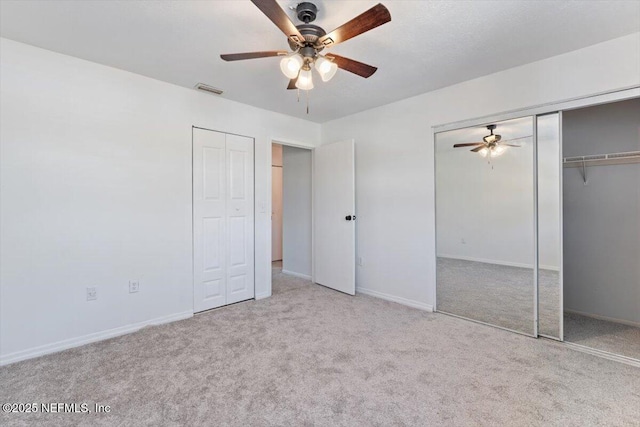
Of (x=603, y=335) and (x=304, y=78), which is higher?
(x=304, y=78)

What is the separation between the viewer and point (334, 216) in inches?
163

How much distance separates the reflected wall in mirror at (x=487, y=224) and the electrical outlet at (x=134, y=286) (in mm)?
3125

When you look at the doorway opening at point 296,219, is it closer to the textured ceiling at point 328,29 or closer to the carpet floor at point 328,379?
the carpet floor at point 328,379

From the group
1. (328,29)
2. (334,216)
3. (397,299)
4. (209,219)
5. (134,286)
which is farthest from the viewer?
(334,216)

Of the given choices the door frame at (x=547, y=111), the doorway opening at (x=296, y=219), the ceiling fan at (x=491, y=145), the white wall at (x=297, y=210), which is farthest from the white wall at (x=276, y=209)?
the ceiling fan at (x=491, y=145)

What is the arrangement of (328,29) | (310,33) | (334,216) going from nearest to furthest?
(310,33)
(328,29)
(334,216)

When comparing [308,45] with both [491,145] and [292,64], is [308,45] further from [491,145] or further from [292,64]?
[491,145]

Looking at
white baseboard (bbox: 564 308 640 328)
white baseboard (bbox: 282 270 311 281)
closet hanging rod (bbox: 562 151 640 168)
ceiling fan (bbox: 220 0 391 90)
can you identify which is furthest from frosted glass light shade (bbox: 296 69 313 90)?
white baseboard (bbox: 564 308 640 328)

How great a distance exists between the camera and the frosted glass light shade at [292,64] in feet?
5.94

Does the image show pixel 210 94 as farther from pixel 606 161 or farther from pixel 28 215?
pixel 606 161

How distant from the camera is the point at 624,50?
7.35ft

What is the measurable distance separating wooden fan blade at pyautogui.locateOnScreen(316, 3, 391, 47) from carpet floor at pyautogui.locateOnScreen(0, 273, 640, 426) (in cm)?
213

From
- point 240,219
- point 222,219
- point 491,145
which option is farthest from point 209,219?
point 491,145

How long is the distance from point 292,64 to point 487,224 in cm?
256
